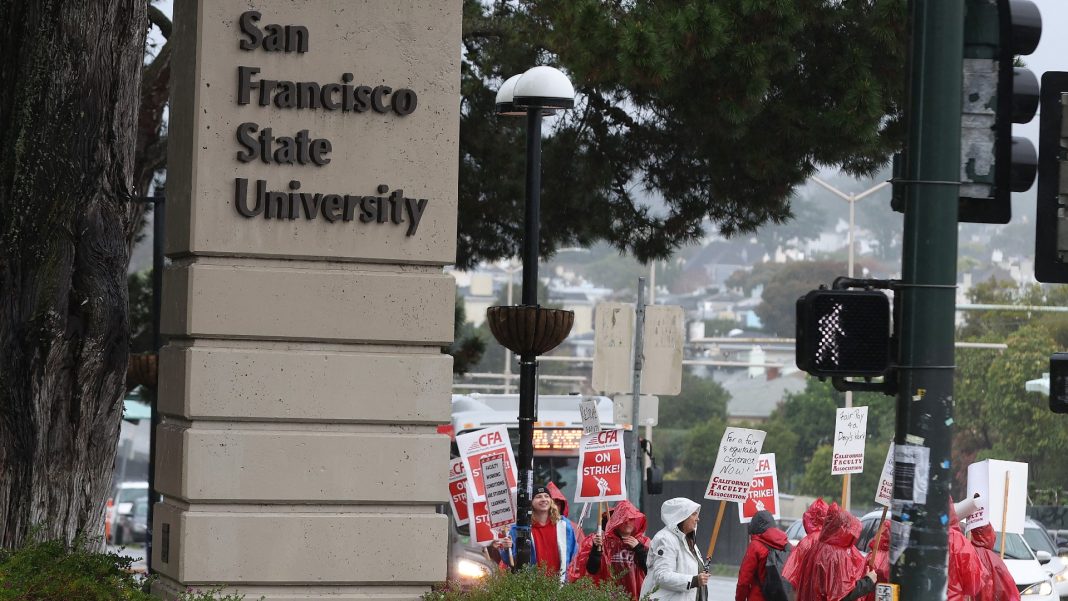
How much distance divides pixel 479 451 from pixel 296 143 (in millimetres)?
6191

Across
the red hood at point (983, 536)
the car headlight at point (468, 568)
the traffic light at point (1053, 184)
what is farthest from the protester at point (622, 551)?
the traffic light at point (1053, 184)

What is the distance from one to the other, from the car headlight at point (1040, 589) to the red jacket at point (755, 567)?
7.32 m

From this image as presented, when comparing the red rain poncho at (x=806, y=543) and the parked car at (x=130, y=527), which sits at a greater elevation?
the red rain poncho at (x=806, y=543)

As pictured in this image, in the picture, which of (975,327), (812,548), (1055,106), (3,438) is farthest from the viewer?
(975,327)

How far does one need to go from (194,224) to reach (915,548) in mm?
4000

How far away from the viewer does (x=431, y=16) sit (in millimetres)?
8875

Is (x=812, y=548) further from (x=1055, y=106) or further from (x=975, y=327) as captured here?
(x=975, y=327)

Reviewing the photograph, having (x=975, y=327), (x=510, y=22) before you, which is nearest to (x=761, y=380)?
(x=975, y=327)

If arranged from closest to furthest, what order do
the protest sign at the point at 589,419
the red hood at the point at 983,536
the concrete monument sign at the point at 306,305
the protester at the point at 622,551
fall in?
the concrete monument sign at the point at 306,305
the protester at the point at 622,551
the red hood at the point at 983,536
the protest sign at the point at 589,419

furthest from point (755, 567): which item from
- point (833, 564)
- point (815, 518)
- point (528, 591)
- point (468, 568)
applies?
point (528, 591)

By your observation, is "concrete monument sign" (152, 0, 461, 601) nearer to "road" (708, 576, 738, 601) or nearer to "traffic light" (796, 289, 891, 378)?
"traffic light" (796, 289, 891, 378)

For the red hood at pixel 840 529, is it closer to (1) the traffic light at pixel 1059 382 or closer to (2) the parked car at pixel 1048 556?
(1) the traffic light at pixel 1059 382

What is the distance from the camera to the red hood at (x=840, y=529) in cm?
1355

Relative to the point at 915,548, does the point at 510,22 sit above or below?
above
